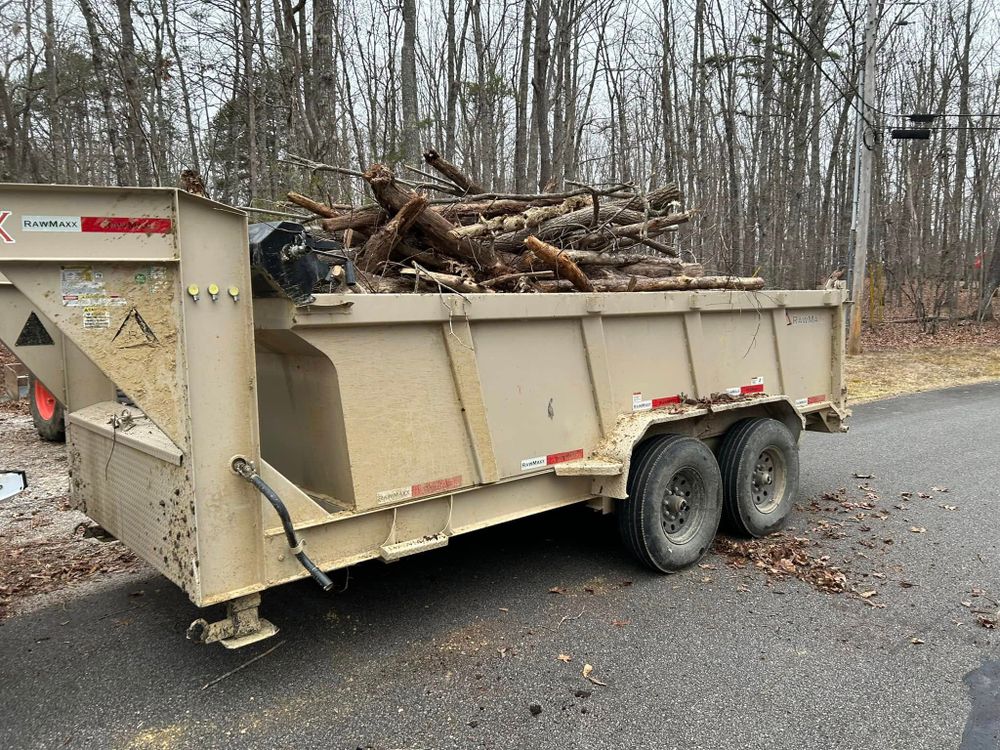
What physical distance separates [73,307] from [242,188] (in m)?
15.2

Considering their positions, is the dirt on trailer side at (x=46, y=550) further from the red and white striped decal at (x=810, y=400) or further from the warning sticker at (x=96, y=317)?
the red and white striped decal at (x=810, y=400)

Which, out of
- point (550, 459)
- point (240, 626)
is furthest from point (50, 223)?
point (550, 459)

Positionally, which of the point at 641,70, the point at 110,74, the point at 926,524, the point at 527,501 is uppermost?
the point at 641,70

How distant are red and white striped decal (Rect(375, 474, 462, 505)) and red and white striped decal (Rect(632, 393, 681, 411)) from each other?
59.0 inches

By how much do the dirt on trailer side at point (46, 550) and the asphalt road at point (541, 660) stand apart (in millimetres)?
334

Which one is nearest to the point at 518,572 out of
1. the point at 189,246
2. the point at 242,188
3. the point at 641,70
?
the point at 189,246

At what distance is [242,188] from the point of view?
54.9 ft

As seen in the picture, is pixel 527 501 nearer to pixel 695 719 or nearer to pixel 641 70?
pixel 695 719

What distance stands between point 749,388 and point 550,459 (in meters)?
2.18

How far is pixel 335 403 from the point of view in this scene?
3.48m

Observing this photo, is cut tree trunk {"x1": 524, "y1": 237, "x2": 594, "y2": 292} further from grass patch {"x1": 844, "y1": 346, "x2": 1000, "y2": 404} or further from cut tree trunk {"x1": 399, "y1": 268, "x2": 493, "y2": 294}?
grass patch {"x1": 844, "y1": 346, "x2": 1000, "y2": 404}

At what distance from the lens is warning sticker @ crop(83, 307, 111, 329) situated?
2.77 meters

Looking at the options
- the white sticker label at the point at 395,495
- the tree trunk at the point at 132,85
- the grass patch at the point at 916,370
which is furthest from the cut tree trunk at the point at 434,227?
the grass patch at the point at 916,370

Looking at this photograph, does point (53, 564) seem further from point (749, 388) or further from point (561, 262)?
point (749, 388)
